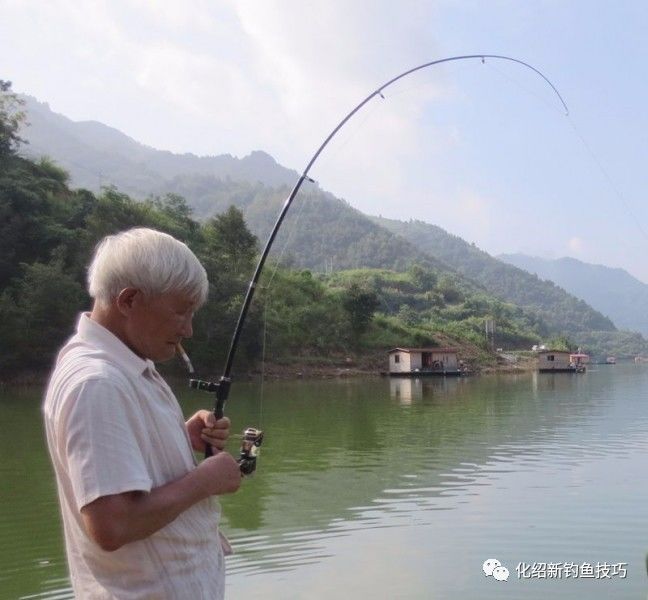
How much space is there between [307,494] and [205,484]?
7022 mm

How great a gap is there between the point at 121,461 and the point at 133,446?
0.04m

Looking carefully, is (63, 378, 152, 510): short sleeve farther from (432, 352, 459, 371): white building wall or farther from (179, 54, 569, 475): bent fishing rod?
(432, 352, 459, 371): white building wall

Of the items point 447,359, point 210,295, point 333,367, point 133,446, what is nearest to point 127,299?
point 133,446

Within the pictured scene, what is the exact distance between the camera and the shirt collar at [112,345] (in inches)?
56.8

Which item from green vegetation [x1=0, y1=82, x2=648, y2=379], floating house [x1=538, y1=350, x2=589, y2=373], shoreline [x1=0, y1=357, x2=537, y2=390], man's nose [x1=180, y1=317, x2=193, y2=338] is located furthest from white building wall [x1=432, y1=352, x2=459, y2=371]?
man's nose [x1=180, y1=317, x2=193, y2=338]

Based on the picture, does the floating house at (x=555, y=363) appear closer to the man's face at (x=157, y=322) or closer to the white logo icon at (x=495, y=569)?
the white logo icon at (x=495, y=569)

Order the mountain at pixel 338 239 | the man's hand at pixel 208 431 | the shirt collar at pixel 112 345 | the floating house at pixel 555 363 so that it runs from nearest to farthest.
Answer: the shirt collar at pixel 112 345
the man's hand at pixel 208 431
the floating house at pixel 555 363
the mountain at pixel 338 239

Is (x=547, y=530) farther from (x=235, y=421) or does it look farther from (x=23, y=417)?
(x=23, y=417)

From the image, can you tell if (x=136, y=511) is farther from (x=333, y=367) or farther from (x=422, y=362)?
(x=422, y=362)

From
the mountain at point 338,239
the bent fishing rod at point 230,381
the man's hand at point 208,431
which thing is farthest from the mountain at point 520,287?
the man's hand at point 208,431

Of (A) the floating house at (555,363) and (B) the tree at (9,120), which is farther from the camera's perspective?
(A) the floating house at (555,363)

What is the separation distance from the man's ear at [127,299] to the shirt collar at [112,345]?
49 millimetres

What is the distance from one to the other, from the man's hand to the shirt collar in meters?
0.37

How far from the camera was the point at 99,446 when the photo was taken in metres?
1.33
